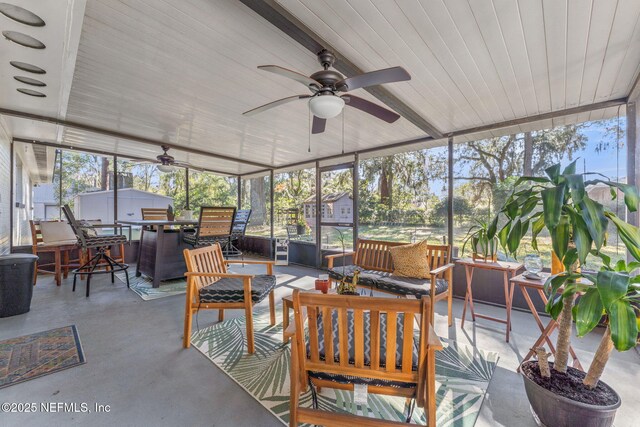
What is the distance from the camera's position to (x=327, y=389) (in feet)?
6.48

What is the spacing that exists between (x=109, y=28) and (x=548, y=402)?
387 cm

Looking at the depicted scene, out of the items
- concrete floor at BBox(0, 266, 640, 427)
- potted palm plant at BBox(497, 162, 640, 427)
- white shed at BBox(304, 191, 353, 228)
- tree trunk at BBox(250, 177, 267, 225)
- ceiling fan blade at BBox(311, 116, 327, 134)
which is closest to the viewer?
potted palm plant at BBox(497, 162, 640, 427)

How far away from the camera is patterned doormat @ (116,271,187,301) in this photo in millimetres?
3985

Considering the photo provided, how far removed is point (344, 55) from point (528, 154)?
307 centimetres

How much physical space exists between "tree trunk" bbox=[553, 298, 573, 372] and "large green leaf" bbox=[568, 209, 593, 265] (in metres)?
0.37

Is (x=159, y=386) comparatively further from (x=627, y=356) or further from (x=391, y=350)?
(x=627, y=356)

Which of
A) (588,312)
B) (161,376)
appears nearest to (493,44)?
(588,312)

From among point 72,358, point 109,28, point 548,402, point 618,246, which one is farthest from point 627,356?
point 109,28

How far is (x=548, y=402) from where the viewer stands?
5.03 ft

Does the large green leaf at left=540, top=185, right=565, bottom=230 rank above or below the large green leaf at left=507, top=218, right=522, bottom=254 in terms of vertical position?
above

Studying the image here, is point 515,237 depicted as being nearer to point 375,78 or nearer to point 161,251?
point 375,78

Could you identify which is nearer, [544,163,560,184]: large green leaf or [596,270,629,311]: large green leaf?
[596,270,629,311]: large green leaf

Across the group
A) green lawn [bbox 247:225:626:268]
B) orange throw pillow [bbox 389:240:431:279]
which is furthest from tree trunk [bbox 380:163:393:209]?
orange throw pillow [bbox 389:240:431:279]

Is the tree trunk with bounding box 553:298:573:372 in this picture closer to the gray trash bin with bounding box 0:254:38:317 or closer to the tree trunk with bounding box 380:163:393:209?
the tree trunk with bounding box 380:163:393:209
